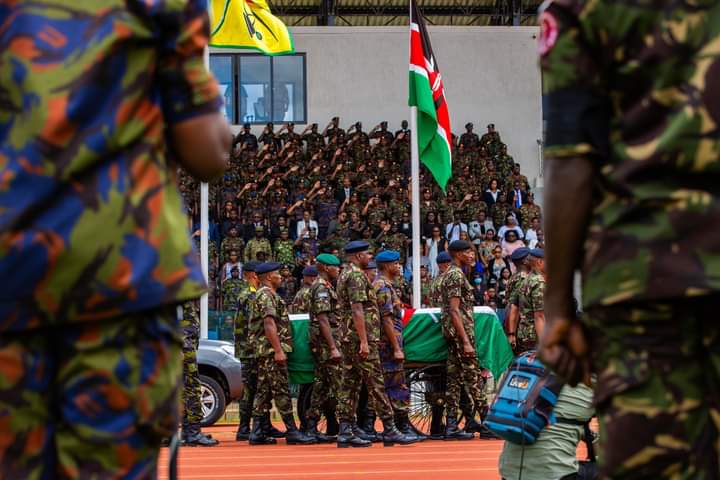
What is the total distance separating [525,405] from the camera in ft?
17.6

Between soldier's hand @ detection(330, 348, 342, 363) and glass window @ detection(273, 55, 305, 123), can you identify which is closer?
soldier's hand @ detection(330, 348, 342, 363)

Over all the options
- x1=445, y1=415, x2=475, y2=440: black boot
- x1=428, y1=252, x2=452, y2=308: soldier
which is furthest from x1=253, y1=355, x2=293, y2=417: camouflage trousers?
x1=428, y1=252, x2=452, y2=308: soldier

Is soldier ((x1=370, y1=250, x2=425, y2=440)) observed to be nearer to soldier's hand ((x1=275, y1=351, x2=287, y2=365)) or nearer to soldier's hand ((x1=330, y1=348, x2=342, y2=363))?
soldier's hand ((x1=330, y1=348, x2=342, y2=363))

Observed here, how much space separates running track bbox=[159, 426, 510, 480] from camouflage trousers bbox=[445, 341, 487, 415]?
41 cm

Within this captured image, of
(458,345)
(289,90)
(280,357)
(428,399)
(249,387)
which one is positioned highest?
(289,90)

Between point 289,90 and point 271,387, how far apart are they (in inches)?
772

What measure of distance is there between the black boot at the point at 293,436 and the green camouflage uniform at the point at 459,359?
1447mm

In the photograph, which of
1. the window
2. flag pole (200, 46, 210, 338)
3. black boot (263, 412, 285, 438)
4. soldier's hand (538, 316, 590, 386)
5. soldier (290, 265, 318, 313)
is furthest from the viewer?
the window

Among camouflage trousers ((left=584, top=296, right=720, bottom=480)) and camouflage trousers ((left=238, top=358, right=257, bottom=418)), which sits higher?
camouflage trousers ((left=584, top=296, right=720, bottom=480))

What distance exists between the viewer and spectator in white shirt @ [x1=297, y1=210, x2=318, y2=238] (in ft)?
82.9

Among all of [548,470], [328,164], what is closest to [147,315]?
[548,470]

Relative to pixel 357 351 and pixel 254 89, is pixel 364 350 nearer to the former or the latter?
pixel 357 351

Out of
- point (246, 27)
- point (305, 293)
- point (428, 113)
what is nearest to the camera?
point (305, 293)

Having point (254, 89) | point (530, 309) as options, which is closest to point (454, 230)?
point (254, 89)
